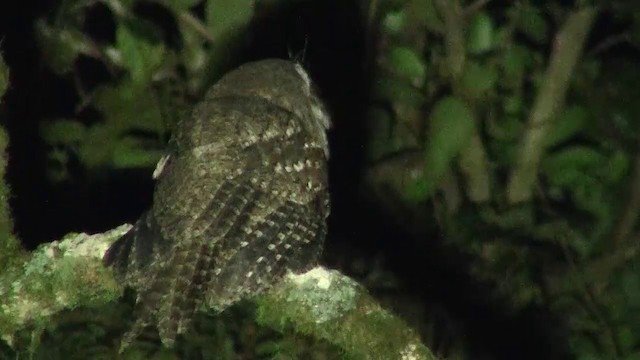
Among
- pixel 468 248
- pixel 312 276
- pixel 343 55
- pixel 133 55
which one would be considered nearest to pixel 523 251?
pixel 468 248

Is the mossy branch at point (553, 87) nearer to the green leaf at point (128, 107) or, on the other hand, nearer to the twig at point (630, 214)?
the twig at point (630, 214)

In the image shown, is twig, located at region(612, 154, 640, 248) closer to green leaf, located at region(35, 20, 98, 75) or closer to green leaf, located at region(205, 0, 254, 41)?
green leaf, located at region(205, 0, 254, 41)

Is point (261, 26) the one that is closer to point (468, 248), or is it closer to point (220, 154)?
point (468, 248)

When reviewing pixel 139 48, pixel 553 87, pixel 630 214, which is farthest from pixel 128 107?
pixel 630 214

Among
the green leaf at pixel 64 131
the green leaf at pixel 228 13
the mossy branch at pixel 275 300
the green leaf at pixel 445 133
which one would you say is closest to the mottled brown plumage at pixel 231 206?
the mossy branch at pixel 275 300

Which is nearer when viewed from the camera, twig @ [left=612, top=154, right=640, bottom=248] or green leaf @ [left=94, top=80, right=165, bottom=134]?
green leaf @ [left=94, top=80, right=165, bottom=134]

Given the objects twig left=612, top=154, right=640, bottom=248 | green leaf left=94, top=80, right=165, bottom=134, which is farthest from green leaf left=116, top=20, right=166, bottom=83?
twig left=612, top=154, right=640, bottom=248
